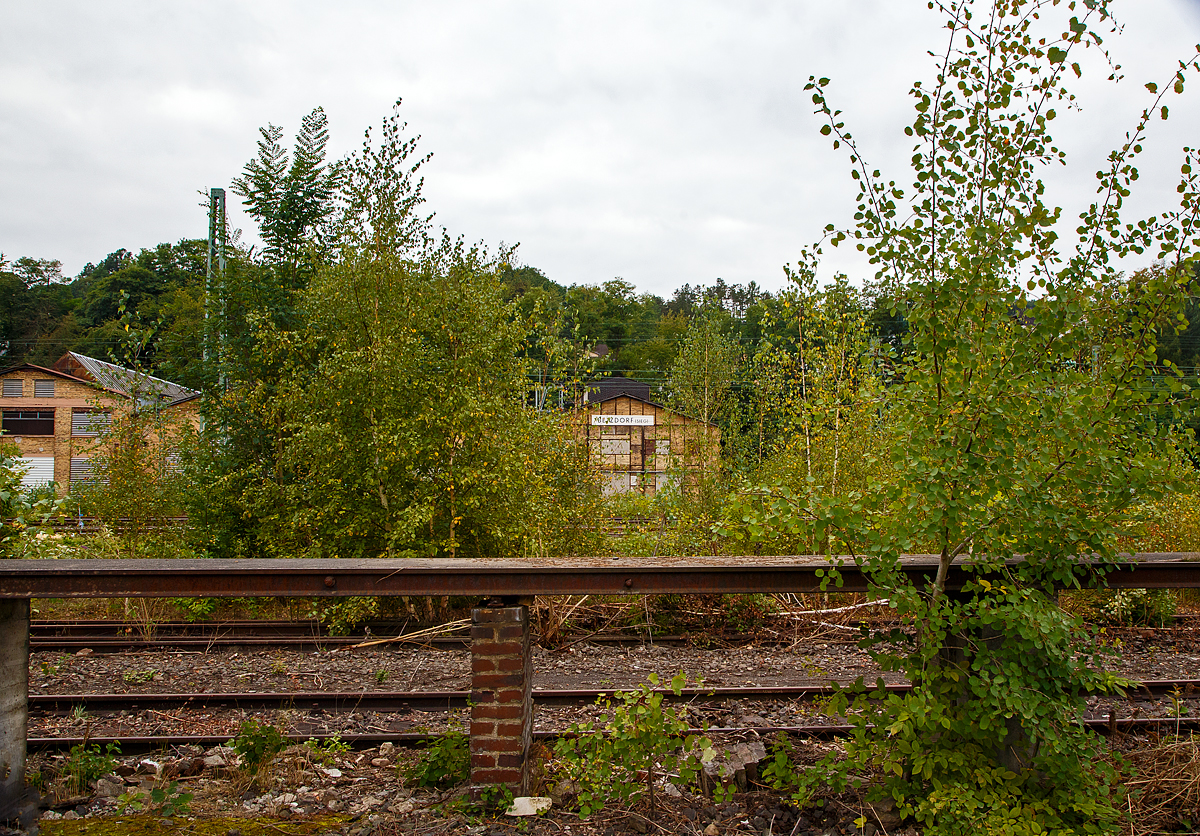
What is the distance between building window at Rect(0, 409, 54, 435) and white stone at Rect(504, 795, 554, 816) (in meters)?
56.4

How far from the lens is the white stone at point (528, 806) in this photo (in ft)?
13.6

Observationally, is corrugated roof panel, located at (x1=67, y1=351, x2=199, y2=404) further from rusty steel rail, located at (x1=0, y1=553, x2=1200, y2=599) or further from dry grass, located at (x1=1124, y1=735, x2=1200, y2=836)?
dry grass, located at (x1=1124, y1=735, x2=1200, y2=836)

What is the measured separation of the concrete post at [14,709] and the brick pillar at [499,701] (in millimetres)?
2651

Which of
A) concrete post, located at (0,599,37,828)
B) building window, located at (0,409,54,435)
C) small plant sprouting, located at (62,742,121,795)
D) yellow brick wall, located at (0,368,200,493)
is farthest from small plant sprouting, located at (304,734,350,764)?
building window, located at (0,409,54,435)

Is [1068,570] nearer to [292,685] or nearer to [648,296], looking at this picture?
[292,685]

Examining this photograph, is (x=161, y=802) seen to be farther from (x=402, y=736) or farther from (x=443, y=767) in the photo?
(x=402, y=736)

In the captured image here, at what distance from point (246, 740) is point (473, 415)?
5.60 metres

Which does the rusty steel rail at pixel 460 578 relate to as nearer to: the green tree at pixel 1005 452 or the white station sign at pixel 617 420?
the green tree at pixel 1005 452

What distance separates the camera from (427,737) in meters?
5.91

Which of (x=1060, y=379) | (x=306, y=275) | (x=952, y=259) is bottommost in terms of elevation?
(x=1060, y=379)

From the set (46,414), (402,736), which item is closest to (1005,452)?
(402,736)

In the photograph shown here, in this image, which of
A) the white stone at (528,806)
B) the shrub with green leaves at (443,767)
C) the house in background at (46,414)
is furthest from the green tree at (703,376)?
the house in background at (46,414)

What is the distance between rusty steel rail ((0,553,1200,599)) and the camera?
428 centimetres

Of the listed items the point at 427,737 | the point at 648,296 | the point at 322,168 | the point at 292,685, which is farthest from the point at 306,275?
the point at 648,296
